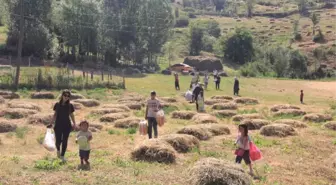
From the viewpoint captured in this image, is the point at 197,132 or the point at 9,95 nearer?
the point at 197,132

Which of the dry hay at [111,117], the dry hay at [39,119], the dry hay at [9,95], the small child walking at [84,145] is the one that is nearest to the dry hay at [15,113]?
the dry hay at [39,119]

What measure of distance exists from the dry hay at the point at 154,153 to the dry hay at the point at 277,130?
659 cm

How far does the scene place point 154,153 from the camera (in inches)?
486

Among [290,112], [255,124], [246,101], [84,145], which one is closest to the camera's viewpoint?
[84,145]

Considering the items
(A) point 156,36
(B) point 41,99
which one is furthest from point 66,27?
(B) point 41,99

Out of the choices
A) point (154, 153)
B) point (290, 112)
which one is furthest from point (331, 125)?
point (154, 153)

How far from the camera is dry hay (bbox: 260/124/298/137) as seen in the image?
58.7 ft

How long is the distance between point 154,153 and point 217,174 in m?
3.27

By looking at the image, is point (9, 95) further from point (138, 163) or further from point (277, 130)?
point (138, 163)

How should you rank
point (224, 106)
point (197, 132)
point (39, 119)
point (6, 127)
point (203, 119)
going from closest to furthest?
point (197, 132), point (6, 127), point (39, 119), point (203, 119), point (224, 106)

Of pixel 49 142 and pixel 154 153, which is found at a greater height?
pixel 49 142

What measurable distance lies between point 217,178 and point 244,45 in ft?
256

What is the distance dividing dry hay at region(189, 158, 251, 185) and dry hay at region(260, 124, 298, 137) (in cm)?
847

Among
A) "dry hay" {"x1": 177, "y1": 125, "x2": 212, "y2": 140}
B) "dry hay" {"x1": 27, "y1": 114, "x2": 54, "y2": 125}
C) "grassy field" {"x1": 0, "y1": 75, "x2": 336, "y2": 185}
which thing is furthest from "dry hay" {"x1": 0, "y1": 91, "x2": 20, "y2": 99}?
"dry hay" {"x1": 177, "y1": 125, "x2": 212, "y2": 140}
